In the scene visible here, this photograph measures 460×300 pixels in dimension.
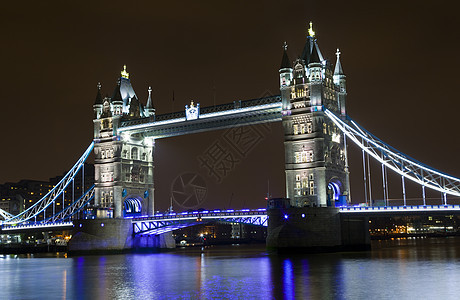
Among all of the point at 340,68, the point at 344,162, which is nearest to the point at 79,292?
the point at 344,162

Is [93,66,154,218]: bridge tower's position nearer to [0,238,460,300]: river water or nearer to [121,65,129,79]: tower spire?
[121,65,129,79]: tower spire

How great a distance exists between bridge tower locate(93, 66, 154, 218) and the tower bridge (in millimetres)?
139

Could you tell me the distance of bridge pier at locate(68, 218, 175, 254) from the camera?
76.8 m

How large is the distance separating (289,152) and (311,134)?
324cm

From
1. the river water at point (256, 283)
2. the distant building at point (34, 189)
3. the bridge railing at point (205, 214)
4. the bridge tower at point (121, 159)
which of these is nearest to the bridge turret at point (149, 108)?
the bridge tower at point (121, 159)

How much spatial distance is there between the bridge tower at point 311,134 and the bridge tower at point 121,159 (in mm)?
26760

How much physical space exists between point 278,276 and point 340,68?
38.6m

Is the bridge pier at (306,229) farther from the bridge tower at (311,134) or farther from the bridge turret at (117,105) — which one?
the bridge turret at (117,105)

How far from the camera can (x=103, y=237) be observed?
77062mm

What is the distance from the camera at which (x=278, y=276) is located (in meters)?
37.3

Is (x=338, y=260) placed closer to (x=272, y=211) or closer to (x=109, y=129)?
(x=272, y=211)

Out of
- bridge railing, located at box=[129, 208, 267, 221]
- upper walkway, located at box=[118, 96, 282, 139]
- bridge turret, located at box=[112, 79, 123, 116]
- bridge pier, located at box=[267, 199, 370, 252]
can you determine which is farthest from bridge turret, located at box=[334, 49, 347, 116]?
bridge turret, located at box=[112, 79, 123, 116]

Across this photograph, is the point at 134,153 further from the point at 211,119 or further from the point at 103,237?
the point at 211,119

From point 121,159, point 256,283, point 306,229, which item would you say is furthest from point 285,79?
point 256,283
